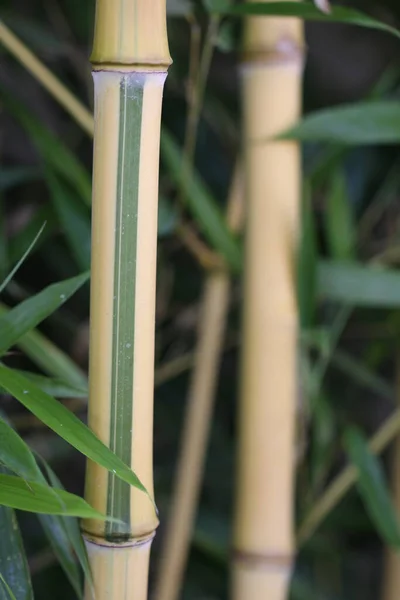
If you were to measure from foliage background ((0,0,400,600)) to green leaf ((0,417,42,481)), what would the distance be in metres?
0.28

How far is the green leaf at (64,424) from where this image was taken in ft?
1.25

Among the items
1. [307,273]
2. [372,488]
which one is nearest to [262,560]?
[372,488]

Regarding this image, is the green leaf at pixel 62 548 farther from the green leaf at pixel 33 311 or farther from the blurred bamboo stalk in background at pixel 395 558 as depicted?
the blurred bamboo stalk in background at pixel 395 558

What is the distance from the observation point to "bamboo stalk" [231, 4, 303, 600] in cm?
60

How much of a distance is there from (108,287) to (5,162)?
63 centimetres

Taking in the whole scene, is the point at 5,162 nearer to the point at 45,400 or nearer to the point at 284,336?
the point at 284,336

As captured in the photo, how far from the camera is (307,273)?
62cm

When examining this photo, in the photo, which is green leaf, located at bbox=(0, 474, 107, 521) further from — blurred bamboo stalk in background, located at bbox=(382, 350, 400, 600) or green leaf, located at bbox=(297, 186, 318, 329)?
blurred bamboo stalk in background, located at bbox=(382, 350, 400, 600)

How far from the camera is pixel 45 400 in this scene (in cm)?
41

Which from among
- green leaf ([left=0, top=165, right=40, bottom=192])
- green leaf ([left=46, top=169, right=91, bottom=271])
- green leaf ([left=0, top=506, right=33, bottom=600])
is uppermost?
green leaf ([left=0, top=165, right=40, bottom=192])

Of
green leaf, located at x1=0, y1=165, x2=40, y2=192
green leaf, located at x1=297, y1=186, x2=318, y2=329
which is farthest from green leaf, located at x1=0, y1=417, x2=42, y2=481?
green leaf, located at x1=0, y1=165, x2=40, y2=192

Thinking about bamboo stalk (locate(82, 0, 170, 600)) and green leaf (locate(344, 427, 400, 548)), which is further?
green leaf (locate(344, 427, 400, 548))

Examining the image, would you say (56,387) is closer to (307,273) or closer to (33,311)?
(33,311)

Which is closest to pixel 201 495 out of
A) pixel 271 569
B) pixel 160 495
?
pixel 160 495
